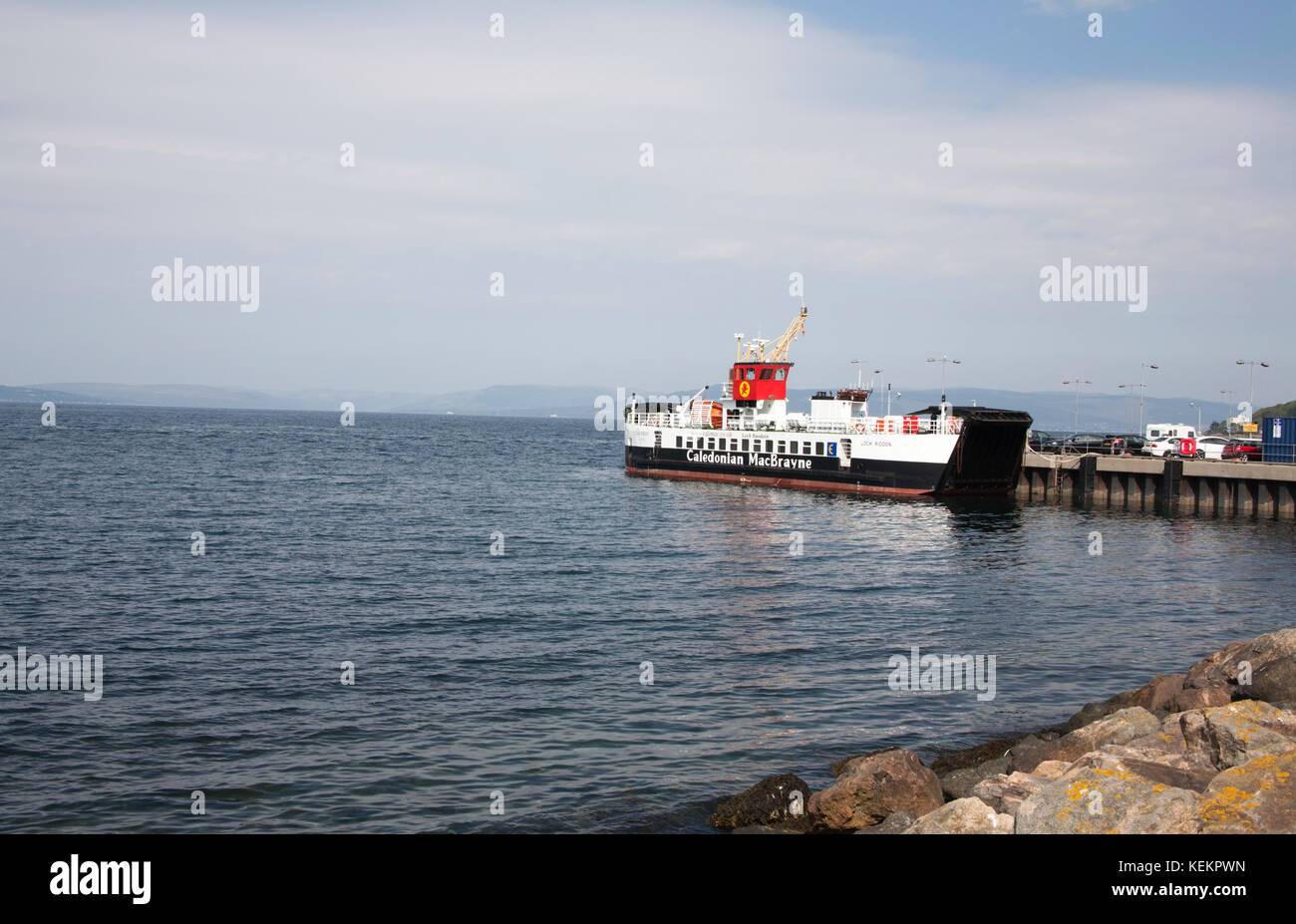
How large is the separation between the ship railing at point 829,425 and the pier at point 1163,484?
9.56 metres

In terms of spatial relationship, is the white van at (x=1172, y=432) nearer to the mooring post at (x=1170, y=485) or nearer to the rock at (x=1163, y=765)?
the mooring post at (x=1170, y=485)

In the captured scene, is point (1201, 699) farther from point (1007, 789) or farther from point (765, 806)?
point (765, 806)

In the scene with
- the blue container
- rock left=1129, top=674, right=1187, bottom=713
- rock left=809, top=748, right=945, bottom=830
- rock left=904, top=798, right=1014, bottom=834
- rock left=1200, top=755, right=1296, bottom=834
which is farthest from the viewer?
the blue container

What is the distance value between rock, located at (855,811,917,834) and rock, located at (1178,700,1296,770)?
4.48m

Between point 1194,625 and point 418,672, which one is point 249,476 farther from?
point 1194,625

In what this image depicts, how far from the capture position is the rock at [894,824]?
45.2 ft

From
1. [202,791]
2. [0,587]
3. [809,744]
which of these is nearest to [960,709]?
[809,744]

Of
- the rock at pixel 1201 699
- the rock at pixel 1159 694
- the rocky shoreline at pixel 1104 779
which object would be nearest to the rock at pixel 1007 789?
the rocky shoreline at pixel 1104 779

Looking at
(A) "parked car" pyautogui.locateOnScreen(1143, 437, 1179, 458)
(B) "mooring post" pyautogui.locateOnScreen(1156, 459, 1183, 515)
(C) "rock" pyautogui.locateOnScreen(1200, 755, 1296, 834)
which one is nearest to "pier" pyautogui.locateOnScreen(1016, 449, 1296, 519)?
(B) "mooring post" pyautogui.locateOnScreen(1156, 459, 1183, 515)

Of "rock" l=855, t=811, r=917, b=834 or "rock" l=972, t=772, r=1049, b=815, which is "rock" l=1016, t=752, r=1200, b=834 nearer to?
"rock" l=972, t=772, r=1049, b=815

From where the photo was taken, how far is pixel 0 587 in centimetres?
3219

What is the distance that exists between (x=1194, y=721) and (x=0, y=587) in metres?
33.4

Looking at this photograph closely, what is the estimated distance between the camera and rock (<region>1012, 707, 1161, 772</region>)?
16.4 metres
